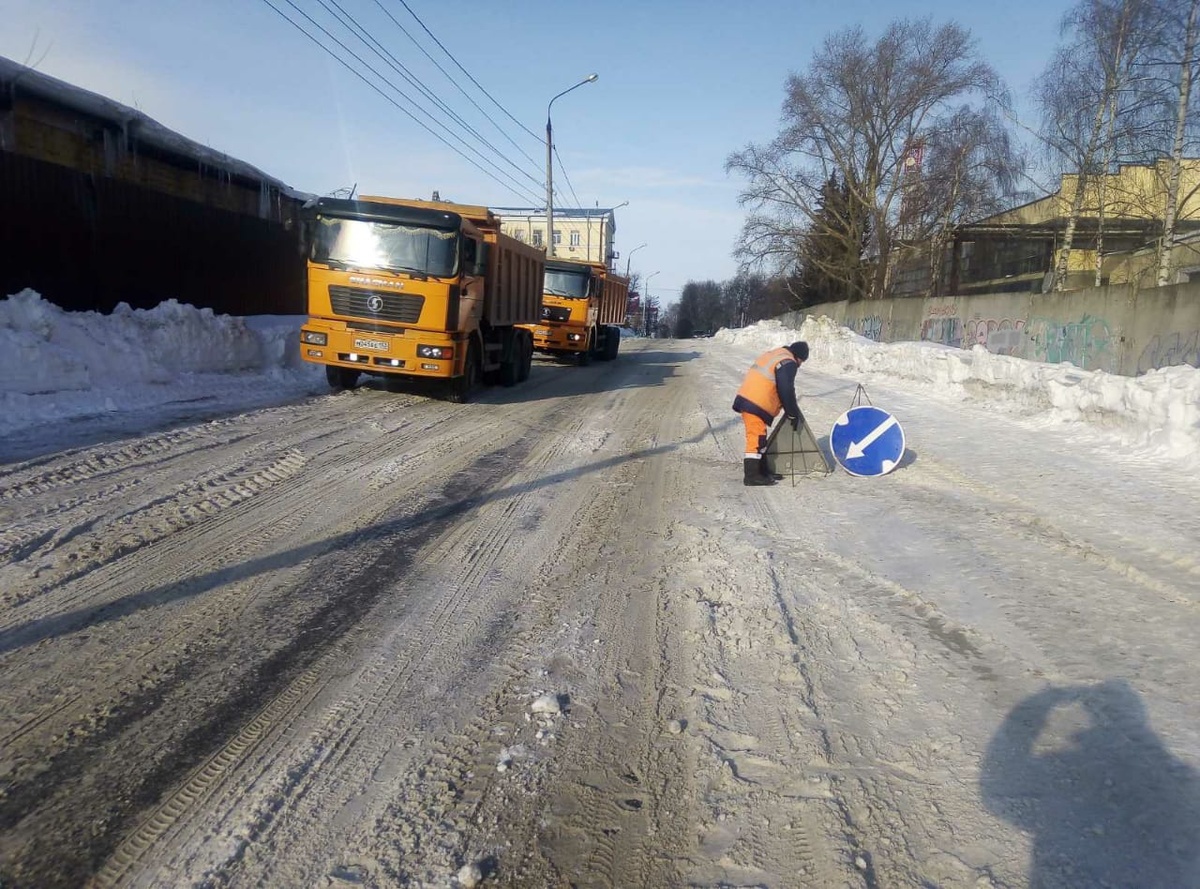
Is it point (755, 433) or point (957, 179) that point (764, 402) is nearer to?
point (755, 433)

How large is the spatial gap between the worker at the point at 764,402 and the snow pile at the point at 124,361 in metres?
8.01

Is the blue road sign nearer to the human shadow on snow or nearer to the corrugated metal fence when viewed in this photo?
the human shadow on snow

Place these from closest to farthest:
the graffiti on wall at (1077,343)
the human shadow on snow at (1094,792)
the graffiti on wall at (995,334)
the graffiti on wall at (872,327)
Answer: the human shadow on snow at (1094,792) → the graffiti on wall at (1077,343) → the graffiti on wall at (995,334) → the graffiti on wall at (872,327)

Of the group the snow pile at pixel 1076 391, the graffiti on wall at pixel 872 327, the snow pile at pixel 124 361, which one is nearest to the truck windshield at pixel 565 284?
the snow pile at pixel 1076 391

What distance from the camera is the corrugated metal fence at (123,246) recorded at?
13.6m

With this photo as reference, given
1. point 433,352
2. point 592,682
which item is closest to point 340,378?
point 433,352

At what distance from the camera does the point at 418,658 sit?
4.01 metres

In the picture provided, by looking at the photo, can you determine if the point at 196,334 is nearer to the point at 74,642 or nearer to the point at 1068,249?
the point at 74,642

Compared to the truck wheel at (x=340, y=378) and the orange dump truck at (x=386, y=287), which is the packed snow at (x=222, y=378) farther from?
the orange dump truck at (x=386, y=287)

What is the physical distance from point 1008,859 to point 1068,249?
→ 27.1 meters

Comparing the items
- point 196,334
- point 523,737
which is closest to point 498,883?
point 523,737

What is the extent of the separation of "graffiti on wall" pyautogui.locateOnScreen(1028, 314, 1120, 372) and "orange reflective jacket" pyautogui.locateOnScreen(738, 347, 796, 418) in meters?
9.83

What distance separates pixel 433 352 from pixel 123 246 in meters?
8.06

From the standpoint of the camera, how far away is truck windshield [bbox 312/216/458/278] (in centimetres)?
1268
